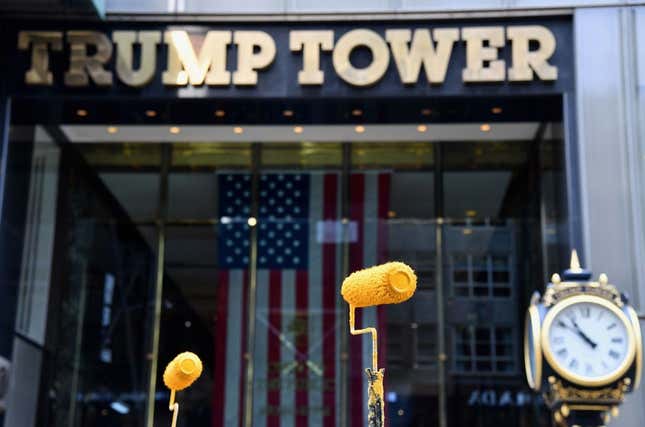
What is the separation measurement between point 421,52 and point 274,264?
4366mm

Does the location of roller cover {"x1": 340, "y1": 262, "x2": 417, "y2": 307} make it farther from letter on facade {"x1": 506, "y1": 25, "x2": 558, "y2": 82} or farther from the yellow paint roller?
letter on facade {"x1": 506, "y1": 25, "x2": 558, "y2": 82}

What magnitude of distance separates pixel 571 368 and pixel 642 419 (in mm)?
3771

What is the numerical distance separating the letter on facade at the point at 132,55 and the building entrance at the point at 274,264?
Result: 1.93m

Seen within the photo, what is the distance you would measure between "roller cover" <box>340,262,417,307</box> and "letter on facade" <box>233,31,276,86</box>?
8701 millimetres

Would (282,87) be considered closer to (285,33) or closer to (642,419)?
(285,33)

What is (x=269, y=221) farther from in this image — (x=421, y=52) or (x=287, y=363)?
(x=421, y=52)

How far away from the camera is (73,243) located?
57.6ft

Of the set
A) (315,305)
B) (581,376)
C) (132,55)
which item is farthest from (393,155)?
(581,376)

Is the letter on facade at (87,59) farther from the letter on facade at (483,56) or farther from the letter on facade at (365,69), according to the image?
the letter on facade at (483,56)

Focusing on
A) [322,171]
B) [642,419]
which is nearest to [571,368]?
[642,419]

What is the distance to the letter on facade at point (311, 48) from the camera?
1465 cm

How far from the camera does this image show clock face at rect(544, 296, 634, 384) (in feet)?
32.6

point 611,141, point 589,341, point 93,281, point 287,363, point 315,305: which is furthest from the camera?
point 93,281

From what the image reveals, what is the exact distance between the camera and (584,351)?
10.3 m
